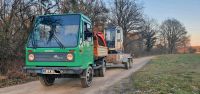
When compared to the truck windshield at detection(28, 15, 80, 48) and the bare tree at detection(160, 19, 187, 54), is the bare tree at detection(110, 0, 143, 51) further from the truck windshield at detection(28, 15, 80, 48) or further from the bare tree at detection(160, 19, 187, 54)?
the truck windshield at detection(28, 15, 80, 48)

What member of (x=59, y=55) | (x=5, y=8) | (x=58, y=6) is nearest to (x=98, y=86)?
(x=59, y=55)

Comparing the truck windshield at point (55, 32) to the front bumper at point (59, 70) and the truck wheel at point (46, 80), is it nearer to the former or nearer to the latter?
the front bumper at point (59, 70)

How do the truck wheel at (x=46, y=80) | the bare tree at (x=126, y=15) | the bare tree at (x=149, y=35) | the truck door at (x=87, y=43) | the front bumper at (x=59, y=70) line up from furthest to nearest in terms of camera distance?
1. the bare tree at (x=149, y=35)
2. the bare tree at (x=126, y=15)
3. the truck wheel at (x=46, y=80)
4. the truck door at (x=87, y=43)
5. the front bumper at (x=59, y=70)

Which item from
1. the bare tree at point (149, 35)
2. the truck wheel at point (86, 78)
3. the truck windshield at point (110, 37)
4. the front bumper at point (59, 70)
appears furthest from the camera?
the bare tree at point (149, 35)

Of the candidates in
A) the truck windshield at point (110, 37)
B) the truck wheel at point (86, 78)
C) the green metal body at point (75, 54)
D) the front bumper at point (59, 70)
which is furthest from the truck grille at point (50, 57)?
A: the truck windshield at point (110, 37)

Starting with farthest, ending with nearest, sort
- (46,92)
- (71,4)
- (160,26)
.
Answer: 1. (160,26)
2. (71,4)
3. (46,92)

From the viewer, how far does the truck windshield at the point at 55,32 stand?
13766mm

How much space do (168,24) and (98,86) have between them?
313ft

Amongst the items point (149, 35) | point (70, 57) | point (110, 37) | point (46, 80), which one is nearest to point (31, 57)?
point (70, 57)

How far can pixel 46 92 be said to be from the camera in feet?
43.9

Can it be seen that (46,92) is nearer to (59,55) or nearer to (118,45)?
(59,55)

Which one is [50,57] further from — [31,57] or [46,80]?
[46,80]

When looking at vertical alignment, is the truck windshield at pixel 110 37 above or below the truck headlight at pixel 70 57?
above

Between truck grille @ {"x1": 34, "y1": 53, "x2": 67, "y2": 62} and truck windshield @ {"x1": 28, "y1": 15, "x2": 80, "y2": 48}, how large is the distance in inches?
13.9
